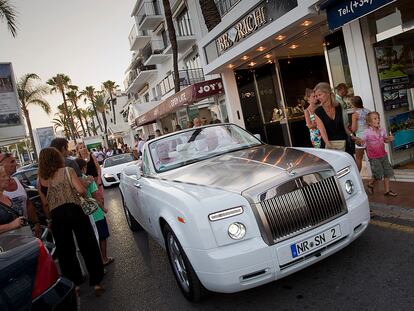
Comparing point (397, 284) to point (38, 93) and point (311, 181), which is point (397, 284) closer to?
point (311, 181)

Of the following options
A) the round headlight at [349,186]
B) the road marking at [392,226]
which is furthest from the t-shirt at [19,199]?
the road marking at [392,226]

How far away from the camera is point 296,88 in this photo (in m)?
12.2

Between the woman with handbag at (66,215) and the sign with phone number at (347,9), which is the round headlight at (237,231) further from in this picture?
the sign with phone number at (347,9)

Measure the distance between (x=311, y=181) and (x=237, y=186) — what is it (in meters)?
0.66

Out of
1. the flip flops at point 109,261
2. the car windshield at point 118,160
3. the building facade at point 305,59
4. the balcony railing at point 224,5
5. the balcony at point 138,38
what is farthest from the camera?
the balcony at point 138,38

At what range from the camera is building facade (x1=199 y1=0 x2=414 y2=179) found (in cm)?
670

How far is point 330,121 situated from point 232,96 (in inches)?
317

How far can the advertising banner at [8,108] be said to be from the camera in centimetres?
2014

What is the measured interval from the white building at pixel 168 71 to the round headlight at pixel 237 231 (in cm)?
1048

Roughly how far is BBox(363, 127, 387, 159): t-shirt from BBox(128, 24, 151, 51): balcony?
28878mm

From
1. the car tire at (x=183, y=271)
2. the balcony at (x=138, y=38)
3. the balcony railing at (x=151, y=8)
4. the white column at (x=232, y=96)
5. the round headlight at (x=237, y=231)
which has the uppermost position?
the balcony railing at (x=151, y=8)

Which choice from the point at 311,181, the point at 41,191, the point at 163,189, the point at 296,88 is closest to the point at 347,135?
the point at 311,181

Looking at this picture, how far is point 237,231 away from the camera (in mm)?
2904

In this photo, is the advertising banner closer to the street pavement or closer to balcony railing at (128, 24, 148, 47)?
balcony railing at (128, 24, 148, 47)
